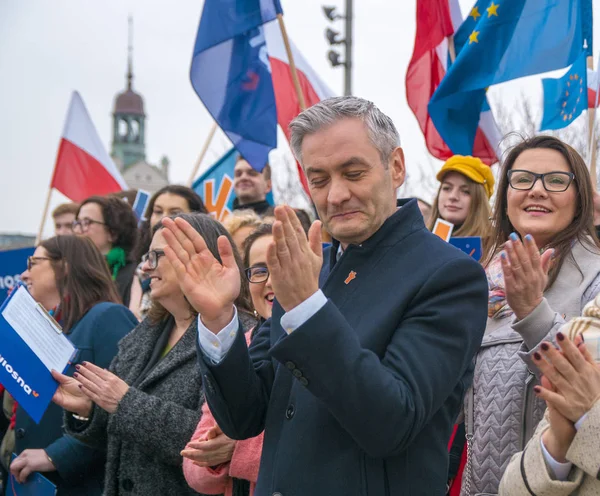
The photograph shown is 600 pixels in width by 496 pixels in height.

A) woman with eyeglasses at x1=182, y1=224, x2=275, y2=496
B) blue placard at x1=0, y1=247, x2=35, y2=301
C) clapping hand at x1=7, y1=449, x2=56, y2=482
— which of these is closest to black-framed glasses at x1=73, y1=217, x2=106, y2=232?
blue placard at x1=0, y1=247, x2=35, y2=301

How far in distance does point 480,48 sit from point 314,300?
12.7ft

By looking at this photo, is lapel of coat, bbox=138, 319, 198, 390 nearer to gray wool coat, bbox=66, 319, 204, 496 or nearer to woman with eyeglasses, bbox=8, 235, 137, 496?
gray wool coat, bbox=66, 319, 204, 496

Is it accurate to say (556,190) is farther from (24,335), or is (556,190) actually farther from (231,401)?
(24,335)

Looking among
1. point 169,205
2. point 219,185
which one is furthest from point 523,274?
point 219,185

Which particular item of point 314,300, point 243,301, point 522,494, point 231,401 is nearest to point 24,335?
point 243,301

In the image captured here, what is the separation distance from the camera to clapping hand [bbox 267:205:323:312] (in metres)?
2.02

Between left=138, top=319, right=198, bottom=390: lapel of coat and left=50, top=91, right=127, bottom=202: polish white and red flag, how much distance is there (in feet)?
18.1

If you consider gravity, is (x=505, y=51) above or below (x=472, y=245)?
above

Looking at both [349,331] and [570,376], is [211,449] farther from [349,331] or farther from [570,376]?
[570,376]

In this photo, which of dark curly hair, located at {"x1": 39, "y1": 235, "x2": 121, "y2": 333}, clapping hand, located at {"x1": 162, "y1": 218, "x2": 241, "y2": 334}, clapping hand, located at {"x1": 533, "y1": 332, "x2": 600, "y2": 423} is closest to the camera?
clapping hand, located at {"x1": 533, "y1": 332, "x2": 600, "y2": 423}

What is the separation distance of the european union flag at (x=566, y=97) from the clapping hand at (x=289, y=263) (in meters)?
3.77

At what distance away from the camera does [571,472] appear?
2092 mm

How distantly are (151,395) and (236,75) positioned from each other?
3.72 metres

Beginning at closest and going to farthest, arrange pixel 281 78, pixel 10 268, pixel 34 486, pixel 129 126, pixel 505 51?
pixel 34 486 < pixel 505 51 < pixel 10 268 < pixel 281 78 < pixel 129 126
